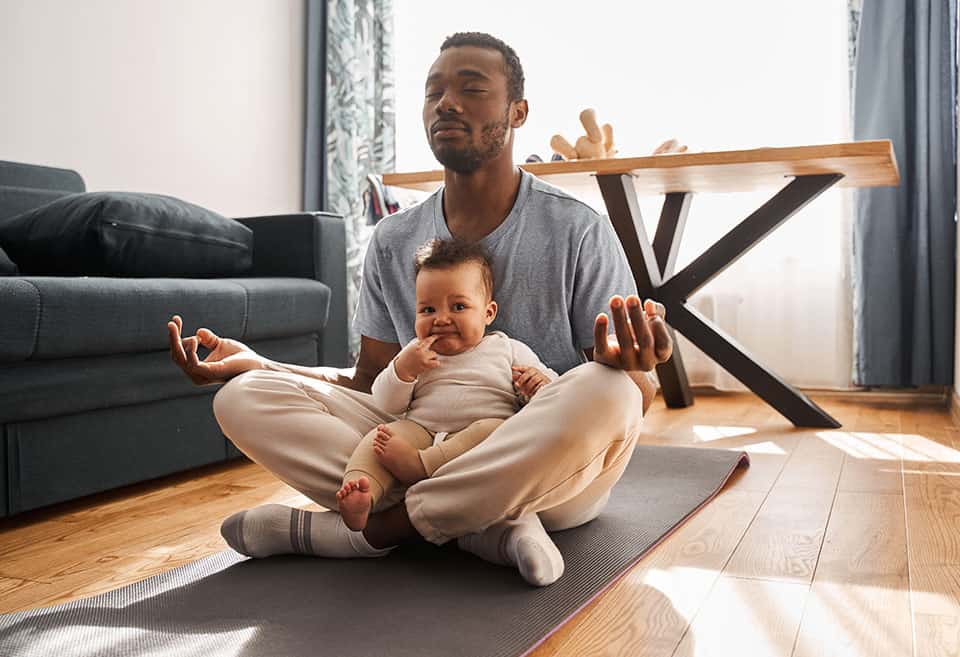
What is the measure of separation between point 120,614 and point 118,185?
2.16 meters

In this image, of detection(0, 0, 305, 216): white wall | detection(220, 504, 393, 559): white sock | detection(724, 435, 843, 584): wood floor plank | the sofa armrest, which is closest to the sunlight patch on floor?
detection(724, 435, 843, 584): wood floor plank

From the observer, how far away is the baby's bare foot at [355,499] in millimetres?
1224

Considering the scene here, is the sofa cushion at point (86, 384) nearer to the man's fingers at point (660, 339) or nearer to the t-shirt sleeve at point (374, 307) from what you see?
the t-shirt sleeve at point (374, 307)

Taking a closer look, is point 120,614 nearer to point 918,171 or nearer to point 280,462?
point 280,462

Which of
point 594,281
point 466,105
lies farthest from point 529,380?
point 466,105

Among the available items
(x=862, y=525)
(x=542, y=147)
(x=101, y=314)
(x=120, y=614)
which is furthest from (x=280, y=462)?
(x=542, y=147)

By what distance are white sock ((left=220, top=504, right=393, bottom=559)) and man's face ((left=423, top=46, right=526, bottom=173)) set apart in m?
0.61

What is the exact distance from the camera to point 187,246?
2229mm

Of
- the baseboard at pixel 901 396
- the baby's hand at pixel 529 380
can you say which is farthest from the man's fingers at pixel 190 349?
the baseboard at pixel 901 396

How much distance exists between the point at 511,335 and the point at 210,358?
0.47m

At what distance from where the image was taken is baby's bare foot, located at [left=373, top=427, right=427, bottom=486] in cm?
131

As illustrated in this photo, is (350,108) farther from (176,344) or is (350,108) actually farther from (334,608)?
(334,608)

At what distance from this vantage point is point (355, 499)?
1.22 meters

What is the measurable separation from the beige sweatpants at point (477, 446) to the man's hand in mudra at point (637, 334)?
65 millimetres
